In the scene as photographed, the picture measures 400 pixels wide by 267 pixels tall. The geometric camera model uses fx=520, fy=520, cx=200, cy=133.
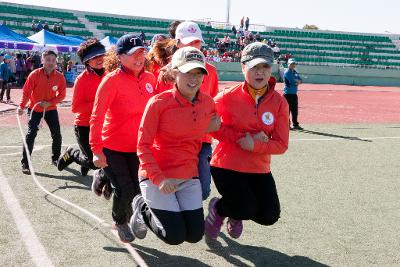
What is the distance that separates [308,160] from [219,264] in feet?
17.7

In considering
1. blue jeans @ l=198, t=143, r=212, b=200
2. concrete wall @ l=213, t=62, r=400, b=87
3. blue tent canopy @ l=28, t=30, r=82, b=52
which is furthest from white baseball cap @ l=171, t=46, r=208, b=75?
concrete wall @ l=213, t=62, r=400, b=87

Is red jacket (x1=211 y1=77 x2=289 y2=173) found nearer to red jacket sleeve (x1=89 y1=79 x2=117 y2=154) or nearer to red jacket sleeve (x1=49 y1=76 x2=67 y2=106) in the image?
red jacket sleeve (x1=89 y1=79 x2=117 y2=154)

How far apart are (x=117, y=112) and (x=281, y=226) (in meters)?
2.11

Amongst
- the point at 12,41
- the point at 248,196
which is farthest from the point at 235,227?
the point at 12,41

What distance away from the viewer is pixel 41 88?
7.91 meters

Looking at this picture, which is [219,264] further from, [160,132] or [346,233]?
[346,233]

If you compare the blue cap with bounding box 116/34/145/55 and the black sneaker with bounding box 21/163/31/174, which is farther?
the black sneaker with bounding box 21/163/31/174

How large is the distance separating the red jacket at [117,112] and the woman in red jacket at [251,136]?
2.48 feet

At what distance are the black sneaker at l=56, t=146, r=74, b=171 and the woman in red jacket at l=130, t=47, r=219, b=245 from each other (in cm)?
345

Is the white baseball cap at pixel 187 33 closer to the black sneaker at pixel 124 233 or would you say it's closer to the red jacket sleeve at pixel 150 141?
the red jacket sleeve at pixel 150 141

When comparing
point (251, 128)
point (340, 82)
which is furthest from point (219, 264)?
point (340, 82)

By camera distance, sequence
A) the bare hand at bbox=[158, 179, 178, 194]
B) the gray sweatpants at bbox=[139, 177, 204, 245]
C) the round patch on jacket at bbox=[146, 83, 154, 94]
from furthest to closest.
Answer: the round patch on jacket at bbox=[146, 83, 154, 94]
the gray sweatpants at bbox=[139, 177, 204, 245]
the bare hand at bbox=[158, 179, 178, 194]

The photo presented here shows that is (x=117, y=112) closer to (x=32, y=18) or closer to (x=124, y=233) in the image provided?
(x=124, y=233)

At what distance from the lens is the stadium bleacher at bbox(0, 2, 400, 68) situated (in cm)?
4328
